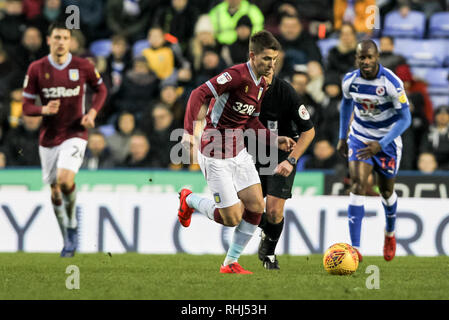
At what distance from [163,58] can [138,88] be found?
804 mm

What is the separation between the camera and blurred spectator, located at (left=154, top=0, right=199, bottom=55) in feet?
50.7

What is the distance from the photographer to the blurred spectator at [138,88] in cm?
1440

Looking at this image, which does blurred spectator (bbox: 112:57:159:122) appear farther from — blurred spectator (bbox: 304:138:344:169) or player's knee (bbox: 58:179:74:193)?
player's knee (bbox: 58:179:74:193)

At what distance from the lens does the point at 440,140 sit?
13.3 meters

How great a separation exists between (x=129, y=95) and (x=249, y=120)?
635cm

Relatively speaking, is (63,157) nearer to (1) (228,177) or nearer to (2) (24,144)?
(1) (228,177)

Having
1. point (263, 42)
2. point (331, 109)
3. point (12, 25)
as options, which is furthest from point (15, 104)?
point (263, 42)

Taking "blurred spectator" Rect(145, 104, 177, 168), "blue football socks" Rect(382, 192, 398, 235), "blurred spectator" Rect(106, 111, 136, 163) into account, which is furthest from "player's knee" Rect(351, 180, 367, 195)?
"blurred spectator" Rect(106, 111, 136, 163)

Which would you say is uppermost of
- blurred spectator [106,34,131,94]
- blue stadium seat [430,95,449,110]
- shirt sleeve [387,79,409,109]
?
blurred spectator [106,34,131,94]

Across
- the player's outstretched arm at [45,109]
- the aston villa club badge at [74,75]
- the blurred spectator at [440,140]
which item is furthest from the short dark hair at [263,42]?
the blurred spectator at [440,140]

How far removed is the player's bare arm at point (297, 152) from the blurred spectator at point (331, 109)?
4.58m

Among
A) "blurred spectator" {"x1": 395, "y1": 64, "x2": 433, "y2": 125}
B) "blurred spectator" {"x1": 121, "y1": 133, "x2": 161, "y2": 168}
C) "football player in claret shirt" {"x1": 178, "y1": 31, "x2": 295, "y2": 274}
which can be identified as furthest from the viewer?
"blurred spectator" {"x1": 395, "y1": 64, "x2": 433, "y2": 125}

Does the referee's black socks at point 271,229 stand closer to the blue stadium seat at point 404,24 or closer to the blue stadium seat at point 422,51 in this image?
the blue stadium seat at point 422,51

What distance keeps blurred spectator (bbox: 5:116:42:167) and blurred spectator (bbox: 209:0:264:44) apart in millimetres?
3612
